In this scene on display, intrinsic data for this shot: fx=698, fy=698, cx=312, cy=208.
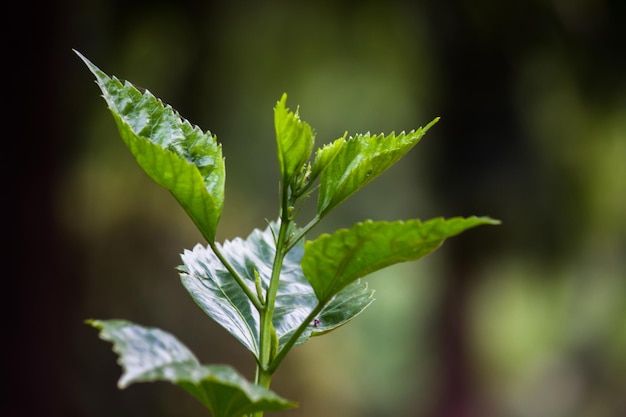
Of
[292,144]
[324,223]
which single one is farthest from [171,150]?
[324,223]

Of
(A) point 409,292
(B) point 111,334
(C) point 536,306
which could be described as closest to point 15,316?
(B) point 111,334

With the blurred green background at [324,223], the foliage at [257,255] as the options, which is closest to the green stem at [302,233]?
the foliage at [257,255]

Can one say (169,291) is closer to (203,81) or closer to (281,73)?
(203,81)

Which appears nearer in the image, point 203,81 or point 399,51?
point 203,81

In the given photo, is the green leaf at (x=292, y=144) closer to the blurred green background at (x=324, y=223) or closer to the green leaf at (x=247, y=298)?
the green leaf at (x=247, y=298)

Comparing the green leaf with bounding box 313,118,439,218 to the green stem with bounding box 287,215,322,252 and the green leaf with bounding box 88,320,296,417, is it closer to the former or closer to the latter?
the green stem with bounding box 287,215,322,252

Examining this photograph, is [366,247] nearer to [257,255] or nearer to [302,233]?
[302,233]

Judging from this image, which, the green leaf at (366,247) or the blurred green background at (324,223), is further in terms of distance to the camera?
the blurred green background at (324,223)
